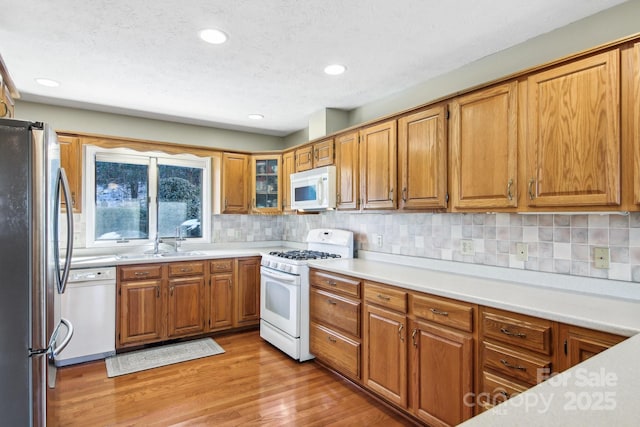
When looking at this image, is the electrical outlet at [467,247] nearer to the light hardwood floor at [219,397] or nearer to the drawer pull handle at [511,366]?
the drawer pull handle at [511,366]

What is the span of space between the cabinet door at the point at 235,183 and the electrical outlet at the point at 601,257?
11.5 feet

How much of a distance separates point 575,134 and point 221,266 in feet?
11.0

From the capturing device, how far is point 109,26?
2127mm

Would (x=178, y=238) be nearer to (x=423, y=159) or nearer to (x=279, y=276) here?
(x=279, y=276)

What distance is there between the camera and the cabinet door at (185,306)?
3.62 m

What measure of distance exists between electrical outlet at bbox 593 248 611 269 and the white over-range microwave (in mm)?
2059

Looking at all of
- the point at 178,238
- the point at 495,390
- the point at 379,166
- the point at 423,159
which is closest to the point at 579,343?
the point at 495,390

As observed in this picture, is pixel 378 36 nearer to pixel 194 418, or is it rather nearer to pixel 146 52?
pixel 146 52

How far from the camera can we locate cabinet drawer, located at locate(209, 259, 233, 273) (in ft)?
12.7

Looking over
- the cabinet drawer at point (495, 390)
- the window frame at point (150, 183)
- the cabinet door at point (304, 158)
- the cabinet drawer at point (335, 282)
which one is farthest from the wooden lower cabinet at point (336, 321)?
the window frame at point (150, 183)

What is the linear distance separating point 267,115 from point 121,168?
1743 mm

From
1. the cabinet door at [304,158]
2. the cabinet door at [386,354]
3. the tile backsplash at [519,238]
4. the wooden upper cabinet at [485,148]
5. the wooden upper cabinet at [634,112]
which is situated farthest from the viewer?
the cabinet door at [304,158]

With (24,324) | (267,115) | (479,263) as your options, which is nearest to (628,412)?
(479,263)

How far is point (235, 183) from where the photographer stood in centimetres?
436
